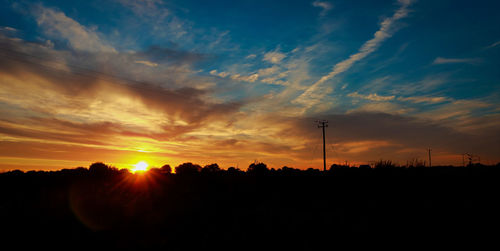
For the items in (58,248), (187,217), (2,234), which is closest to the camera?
(58,248)

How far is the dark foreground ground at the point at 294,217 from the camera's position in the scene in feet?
25.1

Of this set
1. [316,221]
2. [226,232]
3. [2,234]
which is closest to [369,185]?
[316,221]

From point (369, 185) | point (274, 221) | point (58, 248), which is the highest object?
point (369, 185)

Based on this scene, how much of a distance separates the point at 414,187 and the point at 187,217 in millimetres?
9118

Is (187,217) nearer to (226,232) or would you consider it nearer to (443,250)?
(226,232)

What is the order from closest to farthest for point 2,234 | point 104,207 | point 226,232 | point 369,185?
point 226,232 < point 2,234 < point 369,185 < point 104,207

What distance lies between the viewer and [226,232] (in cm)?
874

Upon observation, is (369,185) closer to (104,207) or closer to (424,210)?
(424,210)

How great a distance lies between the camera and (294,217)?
9.41 m

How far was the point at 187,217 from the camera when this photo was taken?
10.7 meters

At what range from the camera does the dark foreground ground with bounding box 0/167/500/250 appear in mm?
7648

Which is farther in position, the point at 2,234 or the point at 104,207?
the point at 104,207

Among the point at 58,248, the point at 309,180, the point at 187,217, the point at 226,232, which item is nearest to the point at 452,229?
the point at 226,232

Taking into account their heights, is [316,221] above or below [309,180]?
below
